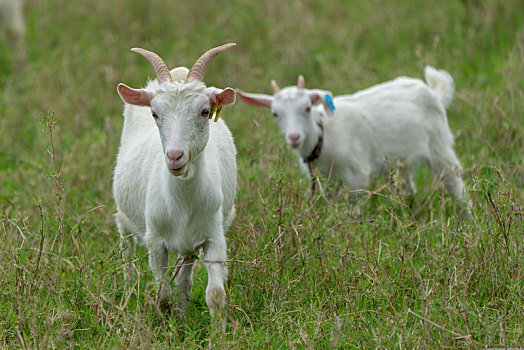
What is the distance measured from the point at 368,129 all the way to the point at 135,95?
2951 millimetres

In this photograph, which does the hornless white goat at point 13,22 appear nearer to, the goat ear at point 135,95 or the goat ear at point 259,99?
the goat ear at point 259,99

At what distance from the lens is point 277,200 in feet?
14.2

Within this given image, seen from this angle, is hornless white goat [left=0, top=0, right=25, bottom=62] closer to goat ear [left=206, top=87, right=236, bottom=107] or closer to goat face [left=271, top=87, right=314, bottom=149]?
goat face [left=271, top=87, right=314, bottom=149]

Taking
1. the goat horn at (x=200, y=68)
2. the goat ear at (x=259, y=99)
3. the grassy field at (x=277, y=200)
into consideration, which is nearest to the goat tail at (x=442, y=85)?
the grassy field at (x=277, y=200)

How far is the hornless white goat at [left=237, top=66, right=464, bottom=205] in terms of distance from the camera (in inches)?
231

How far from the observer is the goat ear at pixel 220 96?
3.63 meters

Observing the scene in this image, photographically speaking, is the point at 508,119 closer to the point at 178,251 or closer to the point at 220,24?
the point at 178,251

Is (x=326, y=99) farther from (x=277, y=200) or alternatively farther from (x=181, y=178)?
(x=181, y=178)

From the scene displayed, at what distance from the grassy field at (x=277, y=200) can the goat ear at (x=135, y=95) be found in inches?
16.7

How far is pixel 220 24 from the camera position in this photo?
399 inches

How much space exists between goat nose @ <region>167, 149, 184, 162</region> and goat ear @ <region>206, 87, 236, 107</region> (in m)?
0.39

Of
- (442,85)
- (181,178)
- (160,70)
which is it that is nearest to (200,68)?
(160,70)

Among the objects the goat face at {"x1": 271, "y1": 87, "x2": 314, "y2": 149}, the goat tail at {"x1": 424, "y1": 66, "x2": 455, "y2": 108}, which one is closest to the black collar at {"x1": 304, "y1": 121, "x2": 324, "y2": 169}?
the goat face at {"x1": 271, "y1": 87, "x2": 314, "y2": 149}

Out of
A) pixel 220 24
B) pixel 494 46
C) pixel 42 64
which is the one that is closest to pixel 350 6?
pixel 220 24
